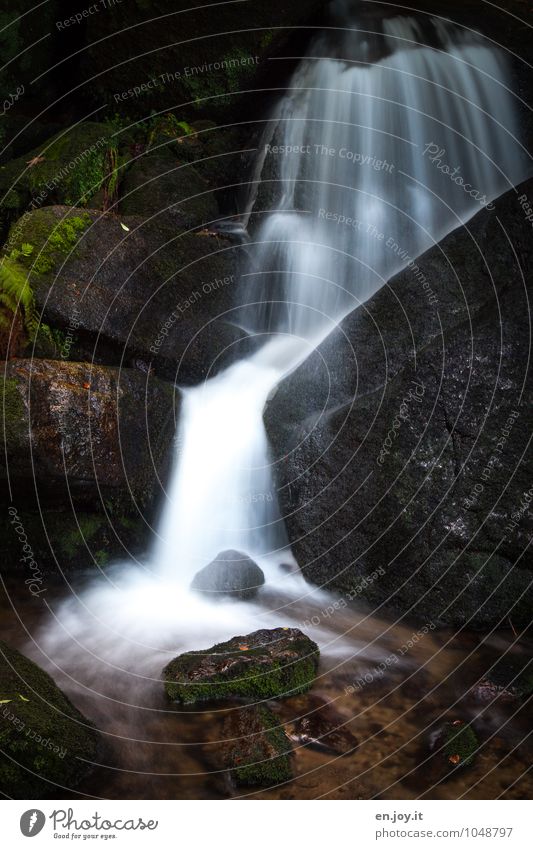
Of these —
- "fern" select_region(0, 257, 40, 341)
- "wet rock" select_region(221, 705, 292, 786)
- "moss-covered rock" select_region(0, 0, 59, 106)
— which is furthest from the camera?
"moss-covered rock" select_region(0, 0, 59, 106)

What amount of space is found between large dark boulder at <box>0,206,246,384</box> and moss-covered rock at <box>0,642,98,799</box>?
3934mm

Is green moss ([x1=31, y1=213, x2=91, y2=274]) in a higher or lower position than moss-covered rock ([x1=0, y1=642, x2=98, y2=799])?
higher

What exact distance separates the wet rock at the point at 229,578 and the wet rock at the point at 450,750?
2489 mm

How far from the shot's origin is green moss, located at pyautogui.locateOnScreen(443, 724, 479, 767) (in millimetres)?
4664

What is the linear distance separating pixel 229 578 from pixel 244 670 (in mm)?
1570

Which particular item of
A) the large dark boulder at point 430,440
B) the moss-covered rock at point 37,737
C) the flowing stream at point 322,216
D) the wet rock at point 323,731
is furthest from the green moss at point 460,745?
the moss-covered rock at point 37,737

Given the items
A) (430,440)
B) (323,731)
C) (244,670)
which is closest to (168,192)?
(430,440)

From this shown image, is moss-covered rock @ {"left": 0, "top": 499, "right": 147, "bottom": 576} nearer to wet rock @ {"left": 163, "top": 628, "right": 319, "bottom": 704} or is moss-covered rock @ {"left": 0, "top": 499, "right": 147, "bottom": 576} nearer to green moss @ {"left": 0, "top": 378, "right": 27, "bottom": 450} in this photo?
green moss @ {"left": 0, "top": 378, "right": 27, "bottom": 450}

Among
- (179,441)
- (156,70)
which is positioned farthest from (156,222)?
(156,70)

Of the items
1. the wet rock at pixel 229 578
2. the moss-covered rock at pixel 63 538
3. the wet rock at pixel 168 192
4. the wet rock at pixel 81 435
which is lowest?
the wet rock at pixel 229 578

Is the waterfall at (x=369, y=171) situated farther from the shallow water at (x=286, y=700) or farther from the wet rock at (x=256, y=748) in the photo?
the wet rock at (x=256, y=748)

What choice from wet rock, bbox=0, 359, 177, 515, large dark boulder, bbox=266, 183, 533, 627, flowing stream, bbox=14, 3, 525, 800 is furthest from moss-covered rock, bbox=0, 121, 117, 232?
large dark boulder, bbox=266, 183, 533, 627

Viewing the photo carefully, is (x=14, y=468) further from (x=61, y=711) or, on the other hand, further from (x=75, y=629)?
(x=61, y=711)

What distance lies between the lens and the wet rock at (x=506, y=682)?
5434 mm
